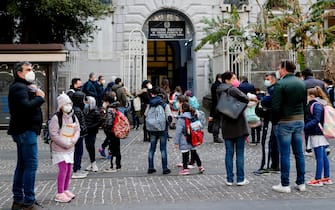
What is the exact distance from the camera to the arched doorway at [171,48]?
28359 millimetres

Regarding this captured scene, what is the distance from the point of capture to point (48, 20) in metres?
23.0

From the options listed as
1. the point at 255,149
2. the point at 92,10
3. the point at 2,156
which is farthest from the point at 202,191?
the point at 92,10

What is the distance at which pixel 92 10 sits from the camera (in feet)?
74.8

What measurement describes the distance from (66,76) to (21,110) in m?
A: 14.4

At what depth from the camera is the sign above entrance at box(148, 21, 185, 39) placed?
92.7 feet

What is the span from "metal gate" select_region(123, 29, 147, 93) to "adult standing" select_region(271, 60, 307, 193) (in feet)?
48.1

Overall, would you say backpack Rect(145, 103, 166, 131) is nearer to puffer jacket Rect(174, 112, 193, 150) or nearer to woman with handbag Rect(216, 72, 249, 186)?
puffer jacket Rect(174, 112, 193, 150)

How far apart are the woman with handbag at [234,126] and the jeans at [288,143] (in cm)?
73

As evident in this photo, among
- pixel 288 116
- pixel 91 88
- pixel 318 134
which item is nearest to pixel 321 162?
pixel 318 134

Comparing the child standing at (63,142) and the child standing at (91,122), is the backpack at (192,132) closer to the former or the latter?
the child standing at (91,122)

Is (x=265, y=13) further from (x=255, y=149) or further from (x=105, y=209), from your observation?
(x=105, y=209)

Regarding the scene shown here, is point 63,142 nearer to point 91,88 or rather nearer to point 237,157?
point 237,157

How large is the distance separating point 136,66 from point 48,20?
13.8ft

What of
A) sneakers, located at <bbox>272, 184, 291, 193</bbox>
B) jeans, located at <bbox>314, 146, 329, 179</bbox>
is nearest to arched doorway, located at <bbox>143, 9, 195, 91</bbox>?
jeans, located at <bbox>314, 146, 329, 179</bbox>
